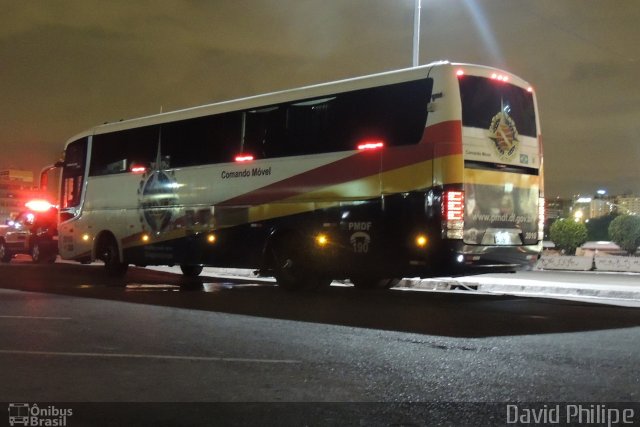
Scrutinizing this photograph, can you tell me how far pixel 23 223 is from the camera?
23625 mm

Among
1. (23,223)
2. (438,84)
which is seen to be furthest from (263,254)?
(23,223)

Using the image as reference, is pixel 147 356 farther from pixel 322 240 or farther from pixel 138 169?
pixel 138 169

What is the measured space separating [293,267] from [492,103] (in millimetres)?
4703

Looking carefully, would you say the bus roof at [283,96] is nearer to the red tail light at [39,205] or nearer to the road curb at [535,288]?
the road curb at [535,288]

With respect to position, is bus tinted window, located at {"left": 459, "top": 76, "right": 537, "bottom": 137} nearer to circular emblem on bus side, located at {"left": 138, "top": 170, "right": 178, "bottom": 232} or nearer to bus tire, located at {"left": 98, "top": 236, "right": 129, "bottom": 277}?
circular emblem on bus side, located at {"left": 138, "top": 170, "right": 178, "bottom": 232}

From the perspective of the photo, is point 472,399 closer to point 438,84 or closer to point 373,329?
point 373,329

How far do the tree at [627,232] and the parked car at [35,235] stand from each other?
85.0ft

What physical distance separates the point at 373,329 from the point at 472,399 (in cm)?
324

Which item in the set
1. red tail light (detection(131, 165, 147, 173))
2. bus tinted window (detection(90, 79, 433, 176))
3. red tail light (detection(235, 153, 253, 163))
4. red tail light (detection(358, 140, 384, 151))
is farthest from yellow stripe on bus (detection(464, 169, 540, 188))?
red tail light (detection(131, 165, 147, 173))

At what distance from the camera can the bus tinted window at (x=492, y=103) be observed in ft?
33.2

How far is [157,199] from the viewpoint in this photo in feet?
49.0

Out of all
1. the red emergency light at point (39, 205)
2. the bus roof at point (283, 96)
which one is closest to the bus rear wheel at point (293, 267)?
the bus roof at point (283, 96)

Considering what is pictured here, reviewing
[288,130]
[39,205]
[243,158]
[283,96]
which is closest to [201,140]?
[243,158]

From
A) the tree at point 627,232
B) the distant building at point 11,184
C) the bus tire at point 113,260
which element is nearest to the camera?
the bus tire at point 113,260
